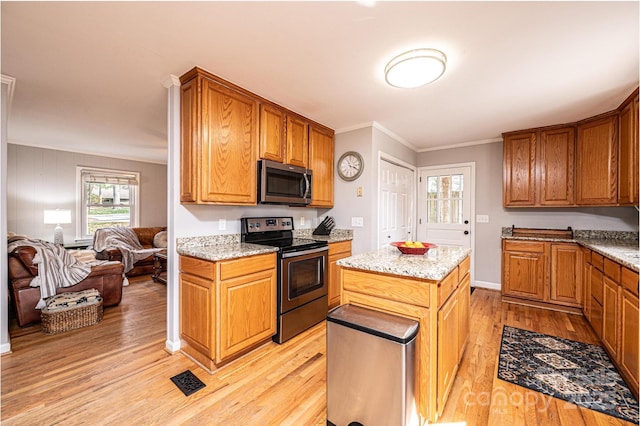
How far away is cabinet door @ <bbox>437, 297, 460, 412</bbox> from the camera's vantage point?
5.03 ft

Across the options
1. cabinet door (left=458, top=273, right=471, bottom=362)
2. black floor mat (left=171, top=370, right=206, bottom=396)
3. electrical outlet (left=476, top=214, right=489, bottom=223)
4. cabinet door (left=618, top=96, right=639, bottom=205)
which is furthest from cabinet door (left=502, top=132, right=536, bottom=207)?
black floor mat (left=171, top=370, right=206, bottom=396)

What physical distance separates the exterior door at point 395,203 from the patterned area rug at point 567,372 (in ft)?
5.77

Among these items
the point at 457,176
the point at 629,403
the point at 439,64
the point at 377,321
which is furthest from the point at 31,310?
the point at 457,176

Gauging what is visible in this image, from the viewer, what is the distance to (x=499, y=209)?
4168mm

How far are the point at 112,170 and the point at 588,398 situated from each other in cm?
768

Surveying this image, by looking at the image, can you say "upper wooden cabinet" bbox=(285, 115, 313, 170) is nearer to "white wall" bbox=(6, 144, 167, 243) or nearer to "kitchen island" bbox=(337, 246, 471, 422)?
"kitchen island" bbox=(337, 246, 471, 422)

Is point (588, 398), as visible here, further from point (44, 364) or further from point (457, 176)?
point (44, 364)

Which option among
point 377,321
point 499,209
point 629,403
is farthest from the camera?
point 499,209

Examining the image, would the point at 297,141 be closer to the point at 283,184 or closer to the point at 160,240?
the point at 283,184

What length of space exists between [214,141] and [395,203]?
2.79 metres

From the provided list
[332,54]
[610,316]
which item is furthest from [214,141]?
[610,316]

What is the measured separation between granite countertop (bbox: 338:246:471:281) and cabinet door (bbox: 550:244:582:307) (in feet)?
7.45

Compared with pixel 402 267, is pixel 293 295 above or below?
below

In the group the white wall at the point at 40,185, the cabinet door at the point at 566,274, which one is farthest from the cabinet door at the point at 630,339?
the white wall at the point at 40,185
